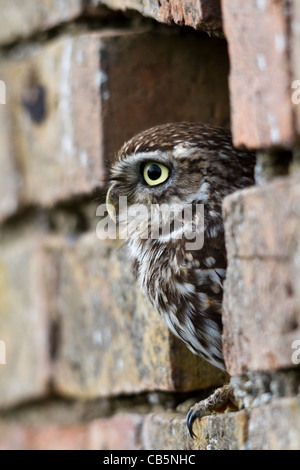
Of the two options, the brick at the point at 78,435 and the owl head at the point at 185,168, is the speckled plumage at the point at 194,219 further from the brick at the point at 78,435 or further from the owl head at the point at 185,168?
the brick at the point at 78,435

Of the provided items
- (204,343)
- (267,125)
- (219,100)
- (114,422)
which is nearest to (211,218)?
(204,343)

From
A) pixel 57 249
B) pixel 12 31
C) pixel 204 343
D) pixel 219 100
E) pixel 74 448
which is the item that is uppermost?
pixel 12 31

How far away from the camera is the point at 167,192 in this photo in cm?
192

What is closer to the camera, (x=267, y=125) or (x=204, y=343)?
(x=267, y=125)

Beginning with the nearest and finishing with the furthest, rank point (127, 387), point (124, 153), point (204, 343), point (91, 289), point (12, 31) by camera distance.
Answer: point (204, 343) < point (124, 153) < point (127, 387) < point (91, 289) < point (12, 31)

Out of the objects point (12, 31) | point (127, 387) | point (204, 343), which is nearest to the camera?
point (204, 343)

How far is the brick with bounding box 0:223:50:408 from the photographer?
2623 mm

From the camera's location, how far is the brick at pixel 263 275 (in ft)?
4.42

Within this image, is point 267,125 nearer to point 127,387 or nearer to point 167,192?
point 167,192

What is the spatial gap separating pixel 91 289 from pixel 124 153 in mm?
529

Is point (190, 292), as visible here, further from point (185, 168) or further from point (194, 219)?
point (185, 168)

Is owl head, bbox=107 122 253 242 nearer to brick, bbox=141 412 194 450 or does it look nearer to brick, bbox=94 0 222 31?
brick, bbox=94 0 222 31

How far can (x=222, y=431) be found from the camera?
66.2 inches

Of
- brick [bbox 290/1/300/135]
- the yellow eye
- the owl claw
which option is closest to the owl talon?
the owl claw
